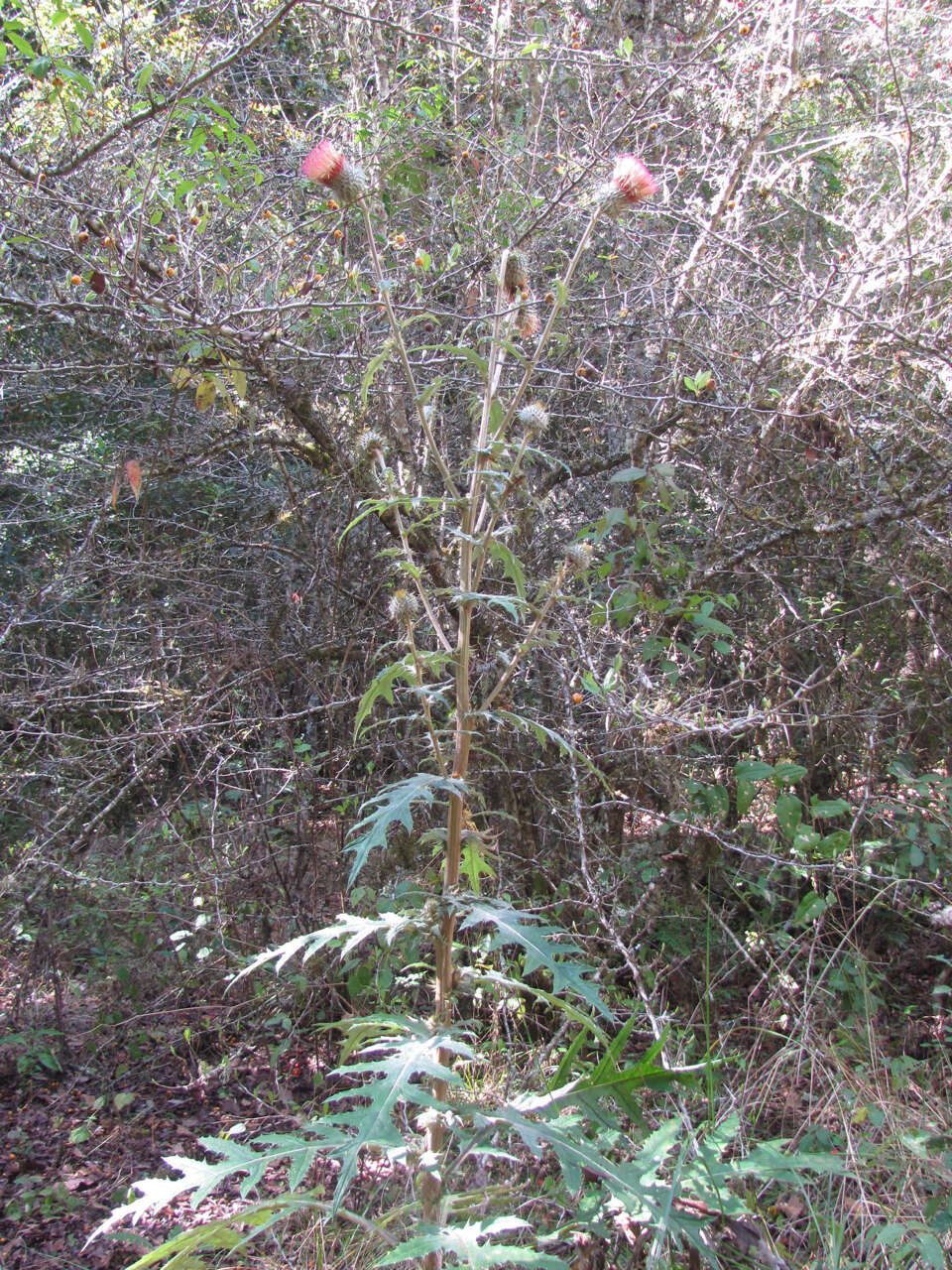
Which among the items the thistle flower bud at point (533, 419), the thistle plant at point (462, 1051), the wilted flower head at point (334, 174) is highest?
the wilted flower head at point (334, 174)

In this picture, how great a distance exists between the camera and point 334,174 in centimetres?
184

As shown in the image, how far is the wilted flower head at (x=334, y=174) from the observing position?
182 centimetres

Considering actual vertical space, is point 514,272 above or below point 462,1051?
above

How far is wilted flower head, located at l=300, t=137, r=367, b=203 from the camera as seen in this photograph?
1.82m

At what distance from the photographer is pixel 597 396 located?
410cm

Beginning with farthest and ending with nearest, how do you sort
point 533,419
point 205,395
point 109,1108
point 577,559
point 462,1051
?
1. point 205,395
2. point 109,1108
3. point 577,559
4. point 533,419
5. point 462,1051

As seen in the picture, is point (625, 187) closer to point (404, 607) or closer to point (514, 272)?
point (514, 272)

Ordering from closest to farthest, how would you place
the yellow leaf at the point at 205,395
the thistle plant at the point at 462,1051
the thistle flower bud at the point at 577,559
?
the thistle plant at the point at 462,1051 → the thistle flower bud at the point at 577,559 → the yellow leaf at the point at 205,395

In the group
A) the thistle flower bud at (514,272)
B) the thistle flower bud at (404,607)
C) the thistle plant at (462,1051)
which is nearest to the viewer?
the thistle plant at (462,1051)

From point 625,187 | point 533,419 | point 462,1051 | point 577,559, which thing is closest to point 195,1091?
point 462,1051

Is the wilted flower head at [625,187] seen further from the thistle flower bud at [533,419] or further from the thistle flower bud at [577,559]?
the thistle flower bud at [577,559]

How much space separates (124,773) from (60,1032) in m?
1.00

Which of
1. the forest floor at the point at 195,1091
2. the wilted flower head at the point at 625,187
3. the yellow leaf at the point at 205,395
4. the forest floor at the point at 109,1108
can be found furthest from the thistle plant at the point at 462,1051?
the yellow leaf at the point at 205,395

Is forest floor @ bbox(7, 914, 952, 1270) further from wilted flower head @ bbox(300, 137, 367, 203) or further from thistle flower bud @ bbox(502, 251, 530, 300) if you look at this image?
wilted flower head @ bbox(300, 137, 367, 203)
